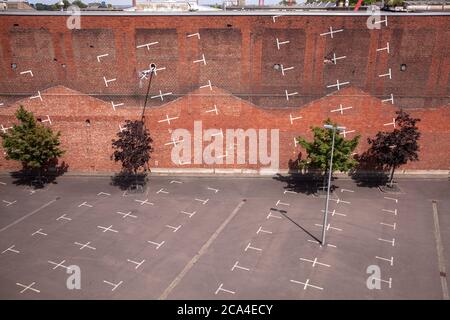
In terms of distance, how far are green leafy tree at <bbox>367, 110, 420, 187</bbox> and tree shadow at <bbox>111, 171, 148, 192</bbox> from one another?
15924 millimetres

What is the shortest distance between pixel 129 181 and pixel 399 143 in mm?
18375

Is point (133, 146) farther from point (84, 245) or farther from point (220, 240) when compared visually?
point (220, 240)

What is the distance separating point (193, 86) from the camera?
1100 inches

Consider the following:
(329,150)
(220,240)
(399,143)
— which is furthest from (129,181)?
(399,143)

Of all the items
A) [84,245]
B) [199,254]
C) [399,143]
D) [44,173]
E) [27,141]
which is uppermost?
[27,141]

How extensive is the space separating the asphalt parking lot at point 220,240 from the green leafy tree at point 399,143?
2.37m

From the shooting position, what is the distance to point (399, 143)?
25906 mm

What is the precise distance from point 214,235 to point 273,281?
4.91 m
